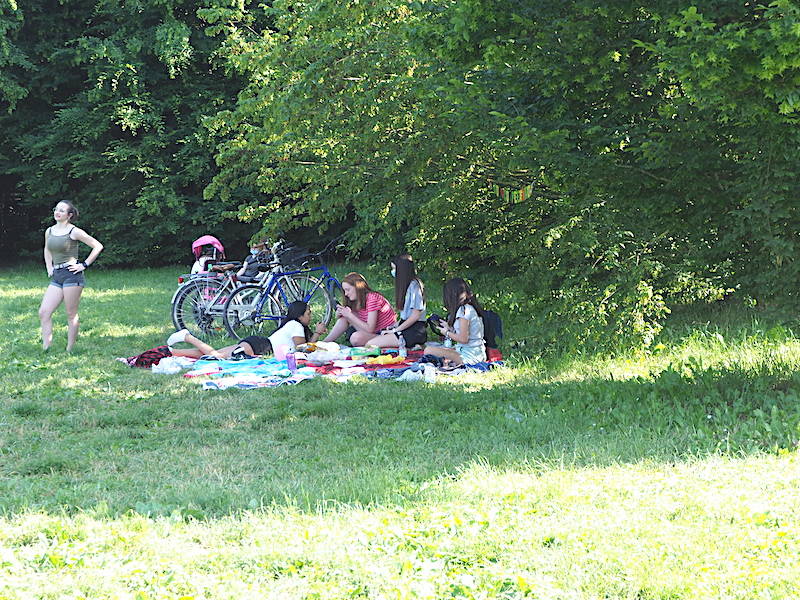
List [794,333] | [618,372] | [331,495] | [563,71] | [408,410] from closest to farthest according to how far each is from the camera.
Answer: [331,495]
[563,71]
[408,410]
[618,372]
[794,333]

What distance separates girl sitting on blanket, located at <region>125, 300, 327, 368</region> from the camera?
31.9ft

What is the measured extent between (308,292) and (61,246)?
10.2 feet

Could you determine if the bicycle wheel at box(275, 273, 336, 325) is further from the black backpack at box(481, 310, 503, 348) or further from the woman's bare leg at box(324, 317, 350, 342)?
the black backpack at box(481, 310, 503, 348)

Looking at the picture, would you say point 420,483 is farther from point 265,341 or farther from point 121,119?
point 121,119

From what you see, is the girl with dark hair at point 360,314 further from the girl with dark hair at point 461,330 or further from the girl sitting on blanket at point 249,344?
the girl with dark hair at point 461,330

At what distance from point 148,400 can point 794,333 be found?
6.20m

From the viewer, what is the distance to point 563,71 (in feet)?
21.2

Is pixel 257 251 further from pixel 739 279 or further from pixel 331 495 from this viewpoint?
pixel 331 495

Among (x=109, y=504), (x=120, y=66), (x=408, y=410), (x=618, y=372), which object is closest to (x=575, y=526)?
(x=109, y=504)

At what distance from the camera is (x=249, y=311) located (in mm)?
11297

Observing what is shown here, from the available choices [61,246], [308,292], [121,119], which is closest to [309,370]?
[308,292]

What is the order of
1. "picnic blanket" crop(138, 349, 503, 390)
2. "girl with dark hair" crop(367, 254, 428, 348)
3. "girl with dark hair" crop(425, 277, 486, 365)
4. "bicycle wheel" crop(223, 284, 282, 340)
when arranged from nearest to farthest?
1. "picnic blanket" crop(138, 349, 503, 390)
2. "girl with dark hair" crop(425, 277, 486, 365)
3. "girl with dark hair" crop(367, 254, 428, 348)
4. "bicycle wheel" crop(223, 284, 282, 340)

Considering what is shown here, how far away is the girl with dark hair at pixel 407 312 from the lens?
10.1 metres

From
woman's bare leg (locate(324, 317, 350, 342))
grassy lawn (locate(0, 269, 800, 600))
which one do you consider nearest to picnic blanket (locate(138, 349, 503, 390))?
grassy lawn (locate(0, 269, 800, 600))
